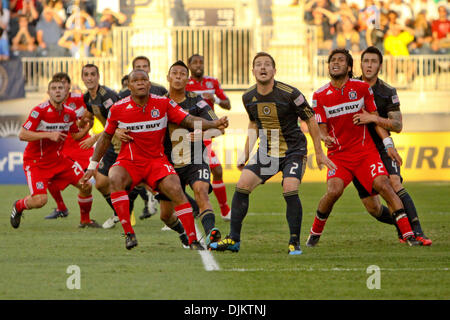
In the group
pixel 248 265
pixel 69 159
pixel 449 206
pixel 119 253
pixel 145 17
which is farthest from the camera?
pixel 145 17

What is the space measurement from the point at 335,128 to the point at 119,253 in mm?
2737

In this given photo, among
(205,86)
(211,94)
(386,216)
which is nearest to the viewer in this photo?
(386,216)

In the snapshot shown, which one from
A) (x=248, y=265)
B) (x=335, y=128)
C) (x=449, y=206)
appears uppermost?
(x=335, y=128)

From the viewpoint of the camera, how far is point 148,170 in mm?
9305

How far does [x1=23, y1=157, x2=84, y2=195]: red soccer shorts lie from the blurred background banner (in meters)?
11.8

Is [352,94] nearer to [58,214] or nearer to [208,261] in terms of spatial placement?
[208,261]

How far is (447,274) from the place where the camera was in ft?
25.5

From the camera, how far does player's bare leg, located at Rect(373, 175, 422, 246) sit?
9.66 meters

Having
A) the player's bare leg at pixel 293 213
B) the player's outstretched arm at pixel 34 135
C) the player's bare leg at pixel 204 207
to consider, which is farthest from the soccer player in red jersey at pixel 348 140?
the player's outstretched arm at pixel 34 135

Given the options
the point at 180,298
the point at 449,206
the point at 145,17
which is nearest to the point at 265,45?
the point at 145,17

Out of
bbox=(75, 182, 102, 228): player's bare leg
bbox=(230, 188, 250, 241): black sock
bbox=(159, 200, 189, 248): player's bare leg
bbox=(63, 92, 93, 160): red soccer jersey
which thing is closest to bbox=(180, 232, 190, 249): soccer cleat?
bbox=(159, 200, 189, 248): player's bare leg

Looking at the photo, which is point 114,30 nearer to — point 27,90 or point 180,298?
point 27,90

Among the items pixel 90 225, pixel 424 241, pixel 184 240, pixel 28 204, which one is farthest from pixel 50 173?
pixel 424 241

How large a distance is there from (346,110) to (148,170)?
7.46 feet
